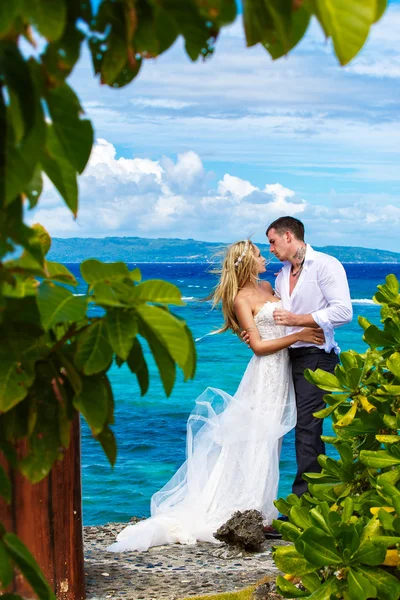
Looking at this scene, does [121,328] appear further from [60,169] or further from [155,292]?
[60,169]

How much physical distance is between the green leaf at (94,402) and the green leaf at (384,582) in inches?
50.2

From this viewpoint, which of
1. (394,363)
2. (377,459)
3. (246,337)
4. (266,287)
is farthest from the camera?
(266,287)

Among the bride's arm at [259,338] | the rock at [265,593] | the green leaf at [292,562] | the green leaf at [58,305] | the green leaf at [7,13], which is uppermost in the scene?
the green leaf at [7,13]

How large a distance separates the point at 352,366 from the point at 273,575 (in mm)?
3245

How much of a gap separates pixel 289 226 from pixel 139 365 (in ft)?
20.4

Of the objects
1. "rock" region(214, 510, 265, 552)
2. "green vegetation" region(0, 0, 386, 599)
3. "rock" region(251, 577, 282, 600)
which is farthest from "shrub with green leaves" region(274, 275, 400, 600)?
"rock" region(214, 510, 265, 552)

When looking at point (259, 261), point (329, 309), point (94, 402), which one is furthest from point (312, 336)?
point (94, 402)

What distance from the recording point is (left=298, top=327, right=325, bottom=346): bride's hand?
23.2 ft

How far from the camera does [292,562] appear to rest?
2.27 metres

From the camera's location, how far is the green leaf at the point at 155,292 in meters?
1.03

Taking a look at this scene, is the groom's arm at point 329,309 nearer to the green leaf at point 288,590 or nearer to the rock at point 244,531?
the rock at point 244,531

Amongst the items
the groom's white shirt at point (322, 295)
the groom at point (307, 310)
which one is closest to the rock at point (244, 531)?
the groom at point (307, 310)

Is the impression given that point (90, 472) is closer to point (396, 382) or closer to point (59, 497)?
point (59, 497)

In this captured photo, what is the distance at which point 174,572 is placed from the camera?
566cm
